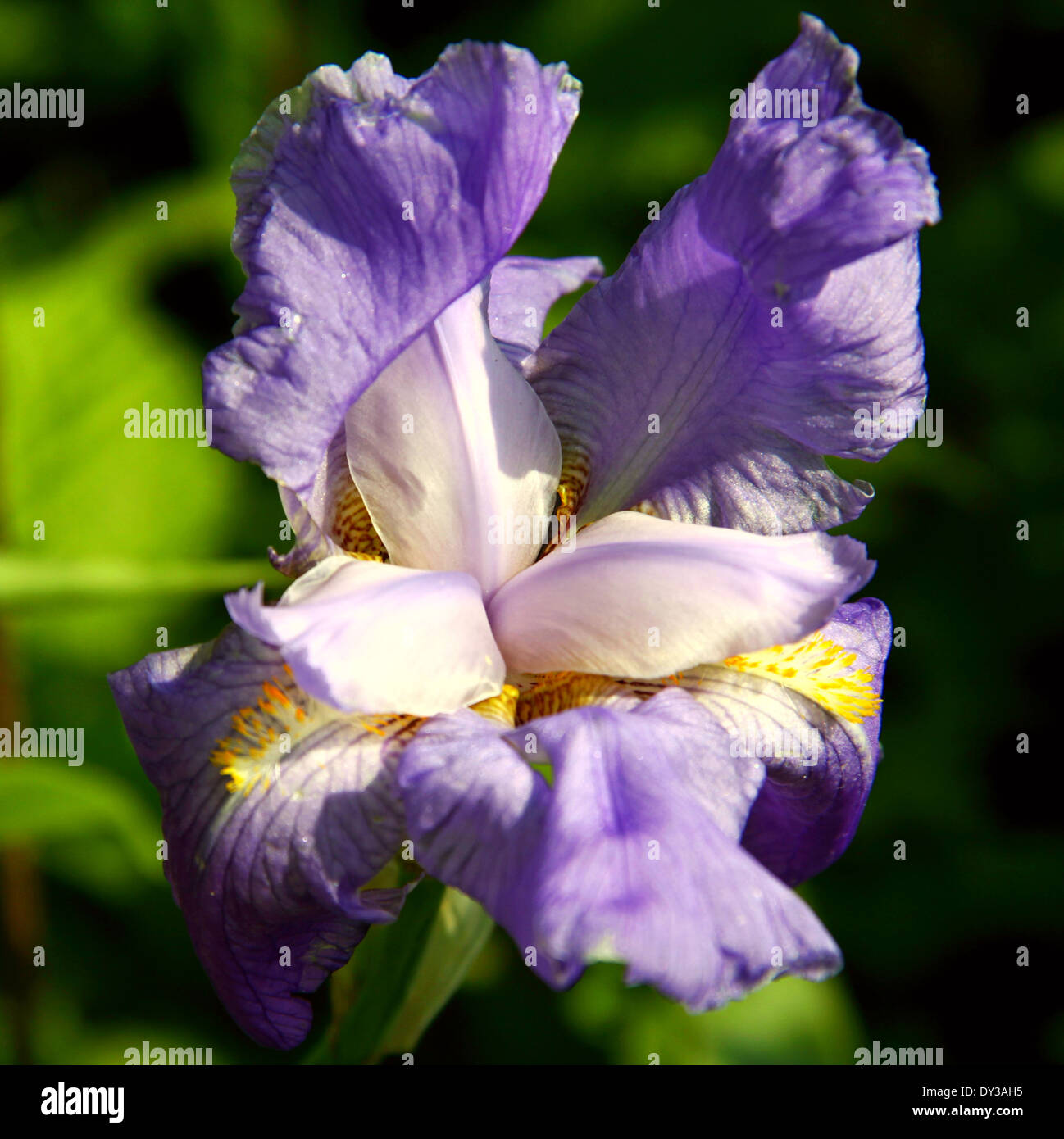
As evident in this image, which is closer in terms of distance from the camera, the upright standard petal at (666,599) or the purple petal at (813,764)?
the upright standard petal at (666,599)

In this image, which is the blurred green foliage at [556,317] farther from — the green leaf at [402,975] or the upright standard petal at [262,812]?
the upright standard petal at [262,812]

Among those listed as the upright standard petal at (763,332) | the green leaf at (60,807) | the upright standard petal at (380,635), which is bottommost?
the green leaf at (60,807)

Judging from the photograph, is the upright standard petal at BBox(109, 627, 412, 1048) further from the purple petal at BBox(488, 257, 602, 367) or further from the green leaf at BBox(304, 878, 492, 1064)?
the purple petal at BBox(488, 257, 602, 367)

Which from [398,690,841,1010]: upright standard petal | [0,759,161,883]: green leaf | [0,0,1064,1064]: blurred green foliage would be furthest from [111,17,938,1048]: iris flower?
[0,0,1064,1064]: blurred green foliage

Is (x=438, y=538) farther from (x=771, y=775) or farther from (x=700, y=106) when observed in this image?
(x=700, y=106)

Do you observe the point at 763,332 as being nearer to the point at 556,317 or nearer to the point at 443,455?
the point at 443,455

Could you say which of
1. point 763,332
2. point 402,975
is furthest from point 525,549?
point 402,975

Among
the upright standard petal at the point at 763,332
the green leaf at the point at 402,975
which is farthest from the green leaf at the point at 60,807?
the upright standard petal at the point at 763,332
